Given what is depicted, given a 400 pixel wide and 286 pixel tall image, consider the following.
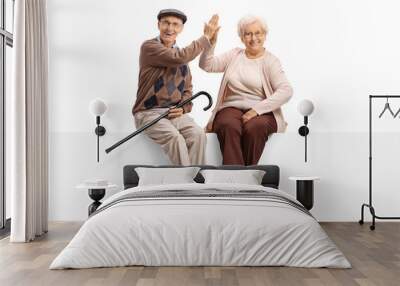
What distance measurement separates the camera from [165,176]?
639 centimetres

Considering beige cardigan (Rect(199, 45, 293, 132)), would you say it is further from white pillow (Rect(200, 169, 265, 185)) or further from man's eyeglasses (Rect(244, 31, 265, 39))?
white pillow (Rect(200, 169, 265, 185))

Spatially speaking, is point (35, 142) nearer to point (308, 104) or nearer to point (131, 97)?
point (131, 97)

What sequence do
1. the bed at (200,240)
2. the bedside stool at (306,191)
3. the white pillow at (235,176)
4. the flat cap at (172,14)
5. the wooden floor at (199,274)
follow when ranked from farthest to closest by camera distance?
the flat cap at (172,14) < the bedside stool at (306,191) < the white pillow at (235,176) < the bed at (200,240) < the wooden floor at (199,274)

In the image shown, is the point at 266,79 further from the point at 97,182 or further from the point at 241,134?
the point at 97,182

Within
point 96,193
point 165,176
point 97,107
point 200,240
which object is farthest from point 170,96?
point 200,240

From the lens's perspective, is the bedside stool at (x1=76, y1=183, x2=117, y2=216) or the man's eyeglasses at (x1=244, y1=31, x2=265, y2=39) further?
the man's eyeglasses at (x1=244, y1=31, x2=265, y2=39)

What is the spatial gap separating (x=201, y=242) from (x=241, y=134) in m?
2.79

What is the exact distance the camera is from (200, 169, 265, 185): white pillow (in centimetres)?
627

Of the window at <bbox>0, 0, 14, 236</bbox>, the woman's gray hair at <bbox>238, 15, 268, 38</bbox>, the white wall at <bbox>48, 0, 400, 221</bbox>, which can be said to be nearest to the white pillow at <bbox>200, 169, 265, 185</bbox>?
the white wall at <bbox>48, 0, 400, 221</bbox>

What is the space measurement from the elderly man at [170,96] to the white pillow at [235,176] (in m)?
0.60

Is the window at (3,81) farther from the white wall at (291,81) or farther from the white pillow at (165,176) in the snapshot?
the white pillow at (165,176)

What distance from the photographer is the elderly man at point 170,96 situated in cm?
696

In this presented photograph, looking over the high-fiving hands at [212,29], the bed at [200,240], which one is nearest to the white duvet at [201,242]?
the bed at [200,240]

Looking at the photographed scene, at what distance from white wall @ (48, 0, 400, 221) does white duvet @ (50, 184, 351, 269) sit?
8.56ft
